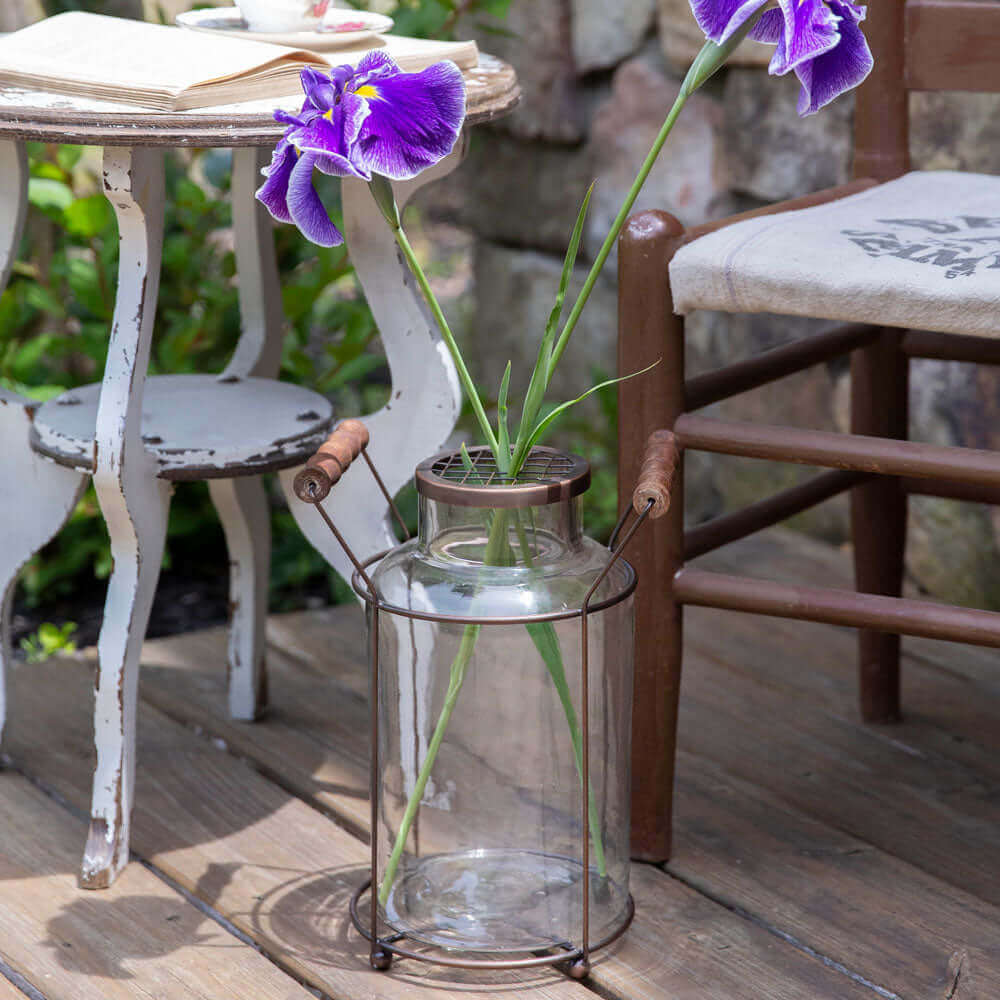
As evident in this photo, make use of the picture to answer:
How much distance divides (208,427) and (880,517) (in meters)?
0.73

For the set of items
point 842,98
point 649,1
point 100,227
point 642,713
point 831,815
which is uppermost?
point 649,1

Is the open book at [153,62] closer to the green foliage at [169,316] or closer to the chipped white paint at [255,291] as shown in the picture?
the chipped white paint at [255,291]

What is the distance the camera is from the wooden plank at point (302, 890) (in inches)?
49.1

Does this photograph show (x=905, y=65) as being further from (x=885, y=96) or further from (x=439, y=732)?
(x=439, y=732)

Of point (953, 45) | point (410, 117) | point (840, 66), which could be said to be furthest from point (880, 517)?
point (410, 117)

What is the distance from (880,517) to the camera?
5.40ft

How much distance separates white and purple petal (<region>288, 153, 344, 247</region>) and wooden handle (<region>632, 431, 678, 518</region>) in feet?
0.95

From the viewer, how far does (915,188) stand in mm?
1485

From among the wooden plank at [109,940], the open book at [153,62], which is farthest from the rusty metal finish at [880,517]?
A: the wooden plank at [109,940]

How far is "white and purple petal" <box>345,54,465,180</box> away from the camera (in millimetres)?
1012

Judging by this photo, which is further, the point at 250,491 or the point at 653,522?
the point at 250,491

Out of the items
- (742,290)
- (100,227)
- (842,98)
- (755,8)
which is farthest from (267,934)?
(842,98)

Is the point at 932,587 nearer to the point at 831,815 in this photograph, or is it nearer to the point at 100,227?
the point at 831,815

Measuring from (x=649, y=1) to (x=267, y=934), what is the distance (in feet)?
4.97
